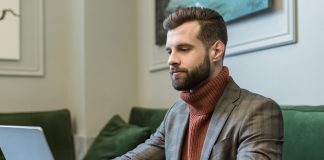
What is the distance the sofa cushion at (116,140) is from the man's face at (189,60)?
103 cm

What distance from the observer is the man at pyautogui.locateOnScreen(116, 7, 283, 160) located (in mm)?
1295

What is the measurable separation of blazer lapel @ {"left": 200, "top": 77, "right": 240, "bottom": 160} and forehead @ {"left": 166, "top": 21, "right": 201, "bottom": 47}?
203 millimetres

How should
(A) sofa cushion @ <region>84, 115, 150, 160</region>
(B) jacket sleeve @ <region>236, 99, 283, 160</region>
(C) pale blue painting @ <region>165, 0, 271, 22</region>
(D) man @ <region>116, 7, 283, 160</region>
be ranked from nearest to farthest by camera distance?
1. (B) jacket sleeve @ <region>236, 99, 283, 160</region>
2. (D) man @ <region>116, 7, 283, 160</region>
3. (C) pale blue painting @ <region>165, 0, 271, 22</region>
4. (A) sofa cushion @ <region>84, 115, 150, 160</region>

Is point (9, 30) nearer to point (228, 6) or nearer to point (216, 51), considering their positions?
point (228, 6)

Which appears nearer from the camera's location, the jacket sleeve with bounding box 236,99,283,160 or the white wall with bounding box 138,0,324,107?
the jacket sleeve with bounding box 236,99,283,160

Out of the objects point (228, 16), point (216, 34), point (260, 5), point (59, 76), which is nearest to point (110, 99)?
point (59, 76)

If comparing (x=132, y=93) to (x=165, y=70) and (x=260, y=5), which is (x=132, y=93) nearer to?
(x=165, y=70)

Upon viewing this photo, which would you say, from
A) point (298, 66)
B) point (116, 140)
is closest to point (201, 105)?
point (298, 66)

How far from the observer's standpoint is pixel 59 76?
3223 mm

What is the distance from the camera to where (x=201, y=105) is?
1.45m

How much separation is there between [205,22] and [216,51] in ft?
0.34

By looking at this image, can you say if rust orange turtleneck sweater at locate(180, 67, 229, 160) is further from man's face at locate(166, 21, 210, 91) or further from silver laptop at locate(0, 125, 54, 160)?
silver laptop at locate(0, 125, 54, 160)

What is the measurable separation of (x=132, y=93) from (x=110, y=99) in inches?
7.5

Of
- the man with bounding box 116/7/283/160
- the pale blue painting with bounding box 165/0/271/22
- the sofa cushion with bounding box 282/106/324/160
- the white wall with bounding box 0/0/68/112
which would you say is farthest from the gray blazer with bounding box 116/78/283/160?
the white wall with bounding box 0/0/68/112
